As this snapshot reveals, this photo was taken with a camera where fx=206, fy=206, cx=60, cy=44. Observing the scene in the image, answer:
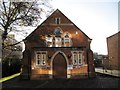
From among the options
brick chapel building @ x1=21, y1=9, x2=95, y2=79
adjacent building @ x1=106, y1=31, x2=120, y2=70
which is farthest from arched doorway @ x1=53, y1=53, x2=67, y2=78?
adjacent building @ x1=106, y1=31, x2=120, y2=70

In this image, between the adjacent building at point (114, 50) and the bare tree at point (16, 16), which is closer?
the bare tree at point (16, 16)

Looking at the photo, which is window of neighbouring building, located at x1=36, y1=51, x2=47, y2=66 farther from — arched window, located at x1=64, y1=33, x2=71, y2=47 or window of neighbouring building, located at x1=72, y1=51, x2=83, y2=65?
window of neighbouring building, located at x1=72, y1=51, x2=83, y2=65

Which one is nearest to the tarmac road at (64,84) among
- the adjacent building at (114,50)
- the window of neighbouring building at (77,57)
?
the window of neighbouring building at (77,57)

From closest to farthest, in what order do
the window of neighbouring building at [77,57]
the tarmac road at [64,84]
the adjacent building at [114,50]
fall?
1. the tarmac road at [64,84]
2. the window of neighbouring building at [77,57]
3. the adjacent building at [114,50]

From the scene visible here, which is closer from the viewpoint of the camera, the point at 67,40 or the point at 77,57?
the point at 77,57

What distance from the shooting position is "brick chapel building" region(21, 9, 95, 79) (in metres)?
28.0

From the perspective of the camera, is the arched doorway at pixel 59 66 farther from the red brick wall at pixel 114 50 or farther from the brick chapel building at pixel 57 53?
the red brick wall at pixel 114 50

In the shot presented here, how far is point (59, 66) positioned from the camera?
28.5 meters

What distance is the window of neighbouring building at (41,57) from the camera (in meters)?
28.2

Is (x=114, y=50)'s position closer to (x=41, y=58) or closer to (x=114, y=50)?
(x=114, y=50)

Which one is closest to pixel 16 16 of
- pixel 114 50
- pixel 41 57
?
pixel 41 57

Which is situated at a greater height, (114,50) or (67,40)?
(67,40)

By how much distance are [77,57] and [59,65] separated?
8.95 feet

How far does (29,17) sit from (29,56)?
8224 millimetres
